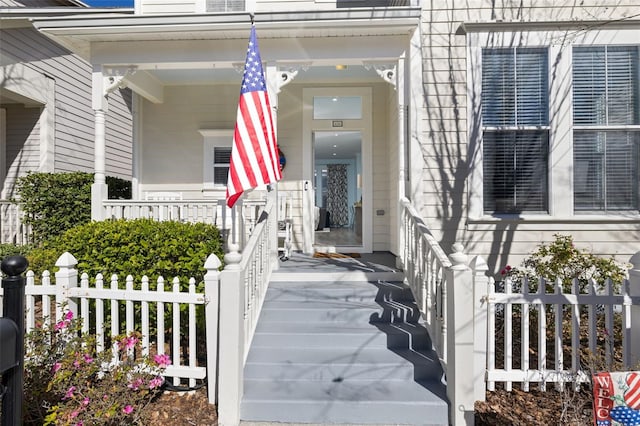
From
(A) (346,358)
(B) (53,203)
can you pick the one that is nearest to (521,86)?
(A) (346,358)

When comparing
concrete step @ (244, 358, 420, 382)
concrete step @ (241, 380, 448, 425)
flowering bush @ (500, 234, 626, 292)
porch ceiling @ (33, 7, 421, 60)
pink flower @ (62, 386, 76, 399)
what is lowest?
concrete step @ (241, 380, 448, 425)

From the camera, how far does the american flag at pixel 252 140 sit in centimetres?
408

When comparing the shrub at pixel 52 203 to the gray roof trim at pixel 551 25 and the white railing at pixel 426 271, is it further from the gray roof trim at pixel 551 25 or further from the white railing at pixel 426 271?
the gray roof trim at pixel 551 25

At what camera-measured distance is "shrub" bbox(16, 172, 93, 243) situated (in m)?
5.95

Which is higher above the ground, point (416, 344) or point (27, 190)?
point (27, 190)

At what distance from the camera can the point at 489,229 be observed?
516 centimetres

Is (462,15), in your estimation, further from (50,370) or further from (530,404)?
(50,370)

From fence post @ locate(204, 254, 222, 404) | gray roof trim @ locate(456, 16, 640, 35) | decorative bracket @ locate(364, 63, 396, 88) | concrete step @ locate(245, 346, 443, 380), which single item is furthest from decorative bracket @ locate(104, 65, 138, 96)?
gray roof trim @ locate(456, 16, 640, 35)

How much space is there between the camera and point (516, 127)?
16.7ft

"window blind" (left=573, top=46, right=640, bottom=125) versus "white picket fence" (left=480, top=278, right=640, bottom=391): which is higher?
"window blind" (left=573, top=46, right=640, bottom=125)

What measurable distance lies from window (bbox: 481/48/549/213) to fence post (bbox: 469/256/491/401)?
253cm

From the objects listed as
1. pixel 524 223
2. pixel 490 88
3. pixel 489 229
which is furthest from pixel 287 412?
pixel 490 88

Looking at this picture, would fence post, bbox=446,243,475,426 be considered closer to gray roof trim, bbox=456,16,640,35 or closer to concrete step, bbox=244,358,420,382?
concrete step, bbox=244,358,420,382

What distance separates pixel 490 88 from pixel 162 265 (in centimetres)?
460
